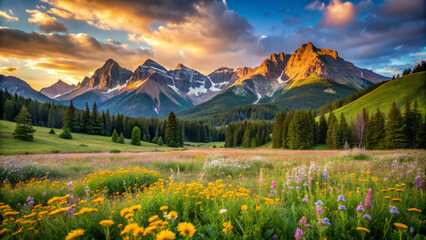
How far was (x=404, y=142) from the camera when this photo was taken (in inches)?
1630

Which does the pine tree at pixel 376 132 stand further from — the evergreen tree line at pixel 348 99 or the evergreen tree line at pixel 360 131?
the evergreen tree line at pixel 348 99

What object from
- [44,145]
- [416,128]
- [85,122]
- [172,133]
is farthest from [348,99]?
[85,122]

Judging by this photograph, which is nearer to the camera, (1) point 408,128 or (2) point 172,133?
(1) point 408,128

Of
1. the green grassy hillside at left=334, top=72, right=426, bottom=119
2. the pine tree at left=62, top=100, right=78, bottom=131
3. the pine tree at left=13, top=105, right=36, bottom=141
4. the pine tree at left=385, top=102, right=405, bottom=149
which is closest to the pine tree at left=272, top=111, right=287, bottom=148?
the pine tree at left=385, top=102, right=405, bottom=149

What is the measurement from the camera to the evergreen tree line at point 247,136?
78.0 meters

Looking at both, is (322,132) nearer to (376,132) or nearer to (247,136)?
(376,132)

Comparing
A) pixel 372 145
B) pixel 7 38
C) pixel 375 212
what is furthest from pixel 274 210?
pixel 372 145

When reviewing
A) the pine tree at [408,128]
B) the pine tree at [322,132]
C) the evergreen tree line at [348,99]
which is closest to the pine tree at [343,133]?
the pine tree at [322,132]

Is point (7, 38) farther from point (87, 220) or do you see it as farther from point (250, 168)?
point (250, 168)

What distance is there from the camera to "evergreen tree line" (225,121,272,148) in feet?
256

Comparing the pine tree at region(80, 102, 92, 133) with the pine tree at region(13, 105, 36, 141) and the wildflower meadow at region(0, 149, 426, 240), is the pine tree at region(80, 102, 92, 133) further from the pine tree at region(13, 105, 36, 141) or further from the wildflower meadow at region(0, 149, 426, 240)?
the wildflower meadow at region(0, 149, 426, 240)

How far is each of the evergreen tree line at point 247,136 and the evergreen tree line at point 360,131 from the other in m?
14.6

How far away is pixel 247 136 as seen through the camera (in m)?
81.5

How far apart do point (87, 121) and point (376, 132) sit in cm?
9655
